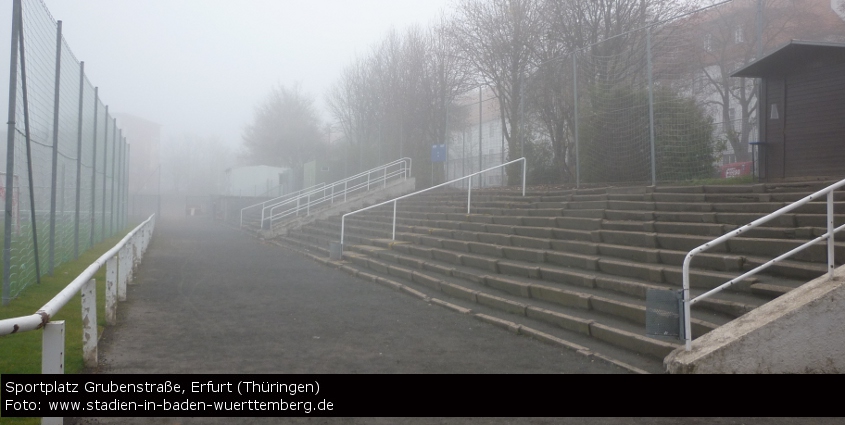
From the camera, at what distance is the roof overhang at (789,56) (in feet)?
29.2

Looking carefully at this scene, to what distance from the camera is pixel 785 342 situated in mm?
4879

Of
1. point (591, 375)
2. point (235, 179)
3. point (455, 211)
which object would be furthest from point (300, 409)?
point (235, 179)

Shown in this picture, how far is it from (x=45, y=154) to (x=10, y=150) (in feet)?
8.53

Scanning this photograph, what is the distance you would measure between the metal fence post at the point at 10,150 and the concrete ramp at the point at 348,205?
14.2 metres

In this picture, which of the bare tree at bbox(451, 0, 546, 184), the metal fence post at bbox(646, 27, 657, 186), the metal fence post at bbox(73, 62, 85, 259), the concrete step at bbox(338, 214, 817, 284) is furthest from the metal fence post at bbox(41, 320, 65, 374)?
the bare tree at bbox(451, 0, 546, 184)

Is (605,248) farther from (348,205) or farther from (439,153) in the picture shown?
(348,205)

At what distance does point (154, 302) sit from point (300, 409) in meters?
5.07

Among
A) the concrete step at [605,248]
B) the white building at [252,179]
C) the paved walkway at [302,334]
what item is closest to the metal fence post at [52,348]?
the paved walkway at [302,334]

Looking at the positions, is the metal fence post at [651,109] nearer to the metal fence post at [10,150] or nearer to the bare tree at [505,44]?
the bare tree at [505,44]

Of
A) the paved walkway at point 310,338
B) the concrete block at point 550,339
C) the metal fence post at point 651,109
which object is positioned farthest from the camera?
the metal fence post at point 651,109

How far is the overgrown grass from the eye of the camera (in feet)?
16.6

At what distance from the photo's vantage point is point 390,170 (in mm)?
26203

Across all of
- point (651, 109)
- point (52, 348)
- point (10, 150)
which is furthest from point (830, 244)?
point (10, 150)

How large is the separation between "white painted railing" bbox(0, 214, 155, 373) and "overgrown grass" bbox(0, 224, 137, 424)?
8.3 inches
